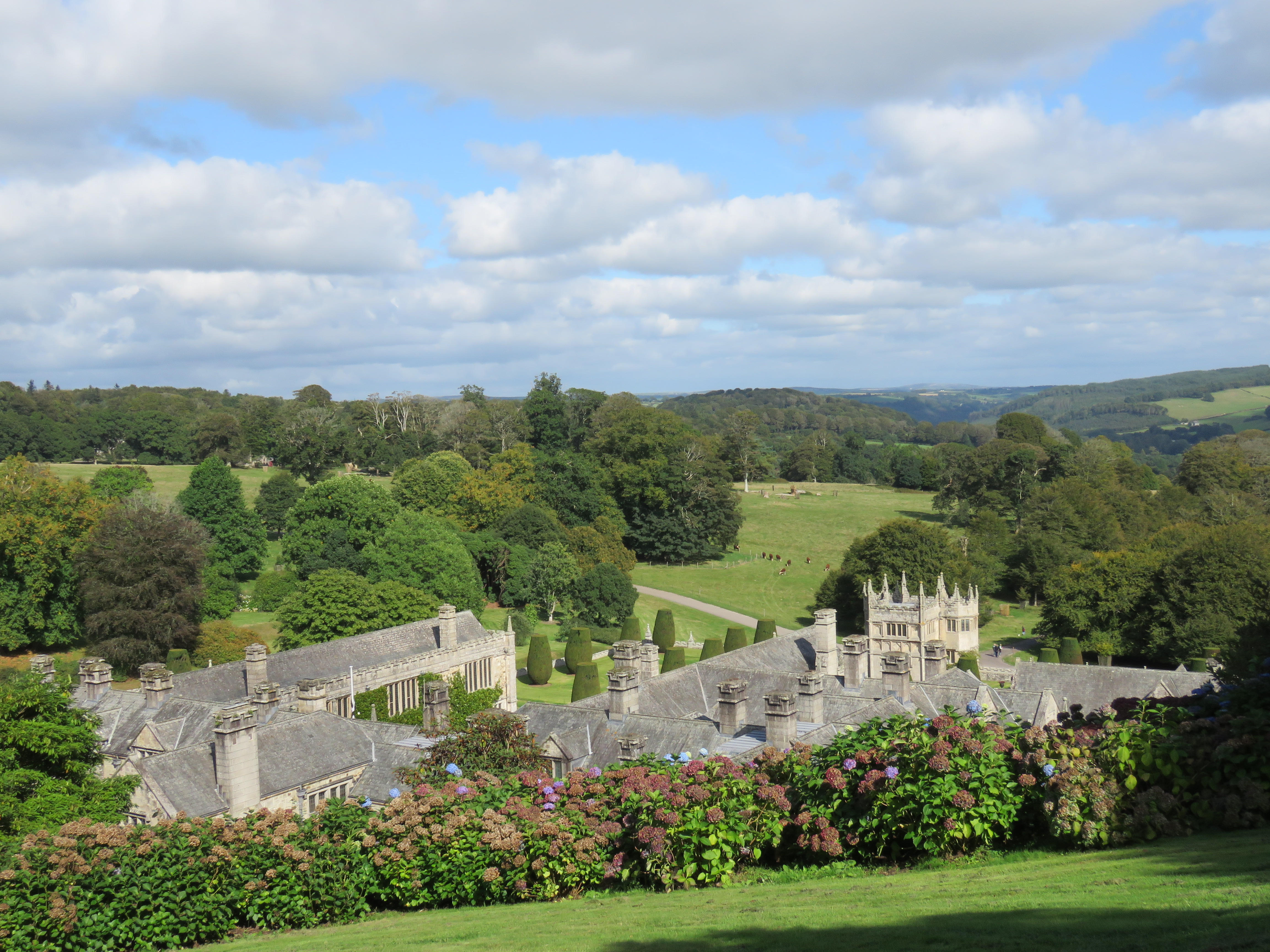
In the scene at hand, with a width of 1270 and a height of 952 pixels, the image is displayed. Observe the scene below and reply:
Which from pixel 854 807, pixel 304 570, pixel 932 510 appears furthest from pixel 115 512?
pixel 932 510

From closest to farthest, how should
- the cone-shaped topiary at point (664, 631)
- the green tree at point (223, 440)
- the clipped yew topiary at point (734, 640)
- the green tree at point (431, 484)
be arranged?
the clipped yew topiary at point (734, 640)
the cone-shaped topiary at point (664, 631)
the green tree at point (431, 484)
the green tree at point (223, 440)

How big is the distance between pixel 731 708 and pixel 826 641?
20173mm

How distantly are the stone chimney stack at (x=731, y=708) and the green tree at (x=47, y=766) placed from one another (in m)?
17.2

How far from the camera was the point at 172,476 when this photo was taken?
11806 centimetres

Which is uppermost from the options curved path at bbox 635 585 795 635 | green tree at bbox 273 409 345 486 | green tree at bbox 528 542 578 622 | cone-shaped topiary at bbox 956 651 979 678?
green tree at bbox 273 409 345 486

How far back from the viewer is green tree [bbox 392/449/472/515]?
102m

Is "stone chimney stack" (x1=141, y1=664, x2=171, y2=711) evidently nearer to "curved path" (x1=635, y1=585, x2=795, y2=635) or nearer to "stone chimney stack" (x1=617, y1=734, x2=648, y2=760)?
"stone chimney stack" (x1=617, y1=734, x2=648, y2=760)

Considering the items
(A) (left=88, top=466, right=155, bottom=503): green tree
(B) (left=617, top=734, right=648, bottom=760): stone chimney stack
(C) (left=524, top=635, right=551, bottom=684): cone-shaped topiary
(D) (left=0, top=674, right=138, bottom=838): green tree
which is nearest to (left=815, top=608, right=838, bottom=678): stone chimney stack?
(C) (left=524, top=635, right=551, bottom=684): cone-shaped topiary

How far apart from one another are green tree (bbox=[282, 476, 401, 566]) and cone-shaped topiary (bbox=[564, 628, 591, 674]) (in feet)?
68.6

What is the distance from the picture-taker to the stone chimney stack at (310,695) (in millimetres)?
36875

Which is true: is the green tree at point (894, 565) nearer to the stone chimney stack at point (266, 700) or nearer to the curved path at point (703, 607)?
the curved path at point (703, 607)

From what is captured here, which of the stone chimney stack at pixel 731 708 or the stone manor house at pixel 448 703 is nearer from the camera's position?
the stone manor house at pixel 448 703

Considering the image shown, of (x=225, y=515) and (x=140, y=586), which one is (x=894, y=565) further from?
(x=225, y=515)

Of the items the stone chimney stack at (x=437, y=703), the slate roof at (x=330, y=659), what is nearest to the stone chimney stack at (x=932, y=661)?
the slate roof at (x=330, y=659)
